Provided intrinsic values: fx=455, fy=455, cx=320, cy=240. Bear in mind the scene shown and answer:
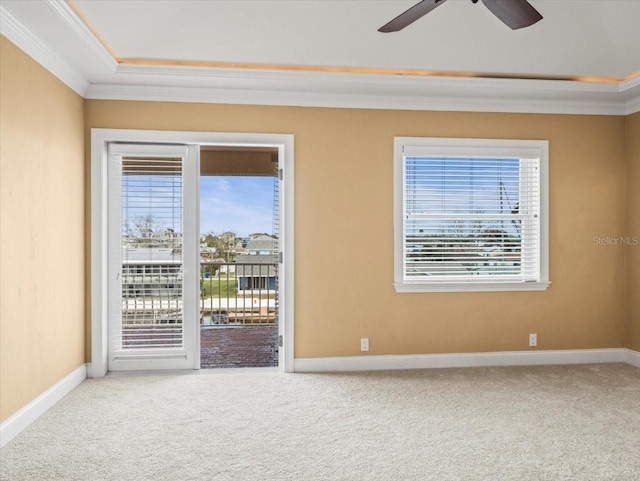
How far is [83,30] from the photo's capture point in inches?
117

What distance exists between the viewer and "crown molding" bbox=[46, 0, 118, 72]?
2.66 metres

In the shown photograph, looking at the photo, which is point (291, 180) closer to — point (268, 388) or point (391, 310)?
point (391, 310)

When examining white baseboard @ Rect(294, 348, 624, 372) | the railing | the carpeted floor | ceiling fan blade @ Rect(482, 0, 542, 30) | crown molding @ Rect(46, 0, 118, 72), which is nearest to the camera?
ceiling fan blade @ Rect(482, 0, 542, 30)

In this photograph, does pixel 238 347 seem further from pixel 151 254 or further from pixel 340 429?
pixel 340 429

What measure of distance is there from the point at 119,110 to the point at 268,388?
2744 millimetres

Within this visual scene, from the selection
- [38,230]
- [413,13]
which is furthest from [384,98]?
[38,230]

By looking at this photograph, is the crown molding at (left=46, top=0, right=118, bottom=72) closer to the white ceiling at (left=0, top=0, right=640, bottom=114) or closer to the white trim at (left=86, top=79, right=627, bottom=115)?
the white ceiling at (left=0, top=0, right=640, bottom=114)

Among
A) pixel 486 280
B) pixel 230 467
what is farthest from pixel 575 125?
pixel 230 467

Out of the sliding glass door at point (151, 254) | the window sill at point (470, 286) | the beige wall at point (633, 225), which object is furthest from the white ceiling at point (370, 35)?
the window sill at point (470, 286)

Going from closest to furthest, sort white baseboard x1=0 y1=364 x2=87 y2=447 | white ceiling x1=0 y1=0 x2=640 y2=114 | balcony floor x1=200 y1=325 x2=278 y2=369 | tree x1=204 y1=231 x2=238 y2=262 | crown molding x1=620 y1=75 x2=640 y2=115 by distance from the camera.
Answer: white baseboard x1=0 y1=364 x2=87 y2=447
white ceiling x1=0 y1=0 x2=640 y2=114
crown molding x1=620 y1=75 x2=640 y2=115
balcony floor x1=200 y1=325 x2=278 y2=369
tree x1=204 y1=231 x2=238 y2=262

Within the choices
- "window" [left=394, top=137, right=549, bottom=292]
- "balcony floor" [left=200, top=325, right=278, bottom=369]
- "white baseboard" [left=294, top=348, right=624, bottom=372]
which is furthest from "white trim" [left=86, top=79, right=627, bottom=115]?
"balcony floor" [left=200, top=325, right=278, bottom=369]

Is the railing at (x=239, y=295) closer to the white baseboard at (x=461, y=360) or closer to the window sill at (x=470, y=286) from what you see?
the white baseboard at (x=461, y=360)

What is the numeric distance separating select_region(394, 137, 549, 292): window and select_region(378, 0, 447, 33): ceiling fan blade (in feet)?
6.05

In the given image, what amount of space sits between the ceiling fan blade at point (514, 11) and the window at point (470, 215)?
1.94 metres
